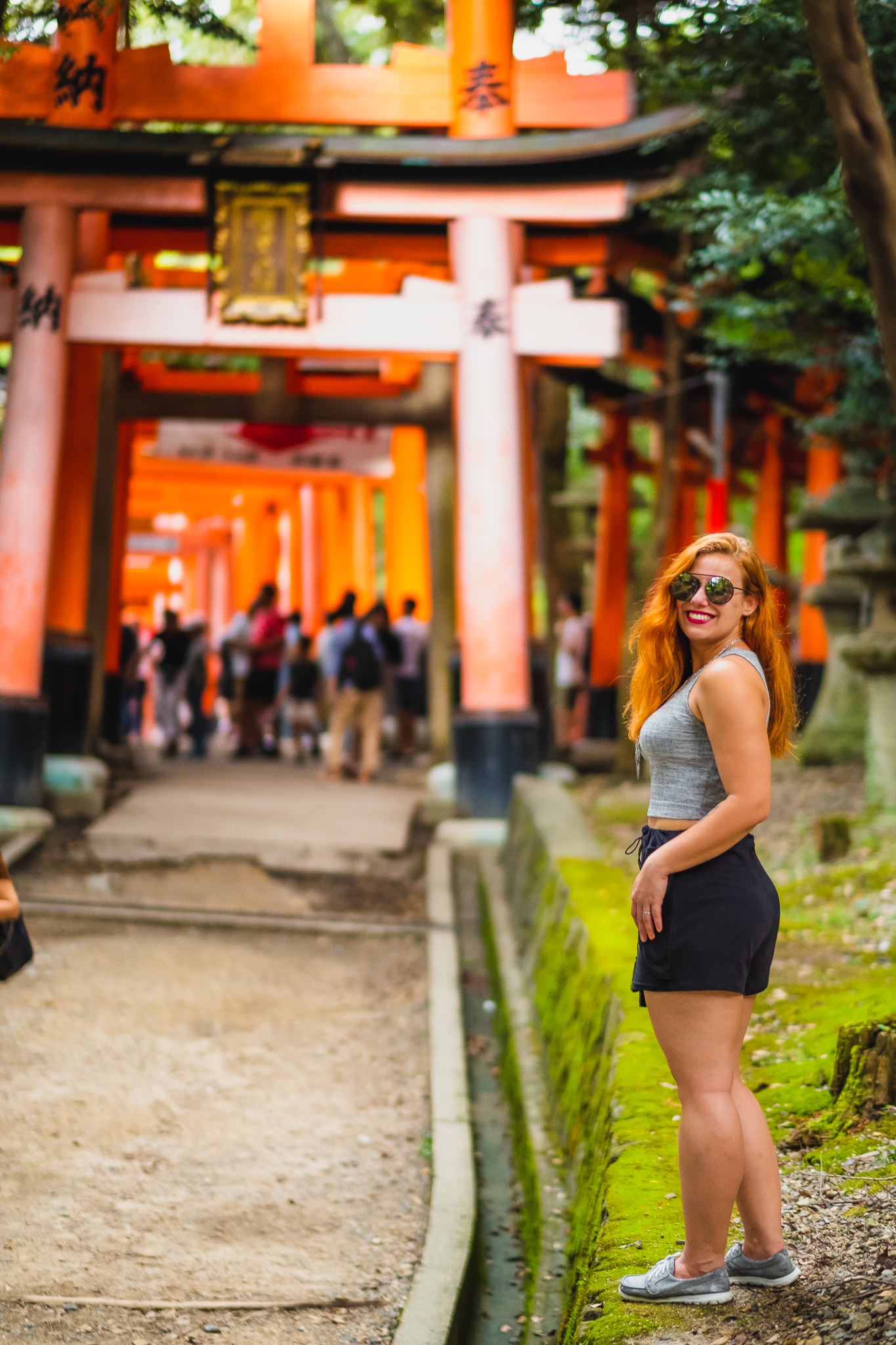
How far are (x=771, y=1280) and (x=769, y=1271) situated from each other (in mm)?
21

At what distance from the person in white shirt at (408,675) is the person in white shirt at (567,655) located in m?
1.75

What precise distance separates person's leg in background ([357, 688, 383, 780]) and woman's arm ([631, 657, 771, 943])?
955cm

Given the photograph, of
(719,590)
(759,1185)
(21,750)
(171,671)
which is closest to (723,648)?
(719,590)

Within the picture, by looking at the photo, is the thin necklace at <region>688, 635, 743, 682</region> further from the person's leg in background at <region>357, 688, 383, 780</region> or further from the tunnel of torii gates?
the person's leg in background at <region>357, 688, 383, 780</region>

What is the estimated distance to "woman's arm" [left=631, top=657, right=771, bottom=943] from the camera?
2.50 metres

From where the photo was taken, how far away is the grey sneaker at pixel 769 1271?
2.62 meters

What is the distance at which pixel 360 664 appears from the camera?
1176 cm

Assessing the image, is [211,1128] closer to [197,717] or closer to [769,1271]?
[769,1271]

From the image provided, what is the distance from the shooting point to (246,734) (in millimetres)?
14844

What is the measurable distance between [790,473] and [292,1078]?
51.3 ft

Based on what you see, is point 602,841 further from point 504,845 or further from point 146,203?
point 146,203

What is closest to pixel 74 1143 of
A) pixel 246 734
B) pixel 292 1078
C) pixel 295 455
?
pixel 292 1078

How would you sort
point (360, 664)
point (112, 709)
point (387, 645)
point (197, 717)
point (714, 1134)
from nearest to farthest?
point (714, 1134), point (360, 664), point (112, 709), point (387, 645), point (197, 717)

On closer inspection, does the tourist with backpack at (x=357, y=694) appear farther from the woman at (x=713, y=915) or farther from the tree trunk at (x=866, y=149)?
the woman at (x=713, y=915)
